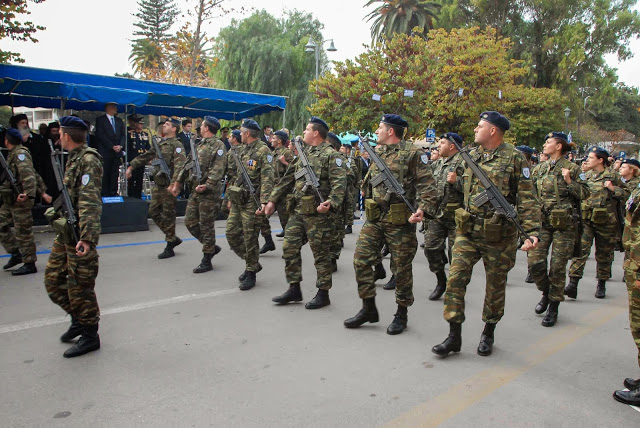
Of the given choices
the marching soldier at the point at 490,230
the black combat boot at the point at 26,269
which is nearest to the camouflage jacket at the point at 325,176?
the marching soldier at the point at 490,230

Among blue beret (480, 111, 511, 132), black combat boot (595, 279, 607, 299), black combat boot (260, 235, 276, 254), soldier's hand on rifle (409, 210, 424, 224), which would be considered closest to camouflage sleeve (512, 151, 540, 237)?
blue beret (480, 111, 511, 132)

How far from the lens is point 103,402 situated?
321cm

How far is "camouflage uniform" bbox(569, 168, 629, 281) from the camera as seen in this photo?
6.20m

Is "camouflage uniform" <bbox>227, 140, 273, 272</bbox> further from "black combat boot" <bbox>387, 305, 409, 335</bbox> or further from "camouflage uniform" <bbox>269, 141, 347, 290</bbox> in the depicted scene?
"black combat boot" <bbox>387, 305, 409, 335</bbox>

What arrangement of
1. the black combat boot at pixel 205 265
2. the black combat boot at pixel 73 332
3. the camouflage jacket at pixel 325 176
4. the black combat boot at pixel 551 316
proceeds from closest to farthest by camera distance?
the black combat boot at pixel 73 332
the black combat boot at pixel 551 316
the camouflage jacket at pixel 325 176
the black combat boot at pixel 205 265

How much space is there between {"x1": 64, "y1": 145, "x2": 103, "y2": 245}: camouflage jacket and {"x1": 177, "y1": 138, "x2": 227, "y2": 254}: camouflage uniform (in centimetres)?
277

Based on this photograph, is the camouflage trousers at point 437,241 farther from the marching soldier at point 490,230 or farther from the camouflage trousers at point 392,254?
the marching soldier at point 490,230

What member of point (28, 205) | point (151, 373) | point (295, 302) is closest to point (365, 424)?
point (151, 373)

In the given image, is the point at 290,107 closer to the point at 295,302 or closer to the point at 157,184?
the point at 157,184

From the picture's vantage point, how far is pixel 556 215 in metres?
5.36

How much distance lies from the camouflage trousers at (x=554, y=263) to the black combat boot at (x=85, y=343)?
4.12 meters

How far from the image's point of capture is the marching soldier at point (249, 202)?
20.1 ft

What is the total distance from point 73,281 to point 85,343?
51 cm

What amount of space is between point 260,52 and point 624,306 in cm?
2908
